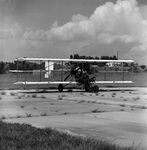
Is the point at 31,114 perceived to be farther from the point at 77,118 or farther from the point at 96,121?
the point at 96,121

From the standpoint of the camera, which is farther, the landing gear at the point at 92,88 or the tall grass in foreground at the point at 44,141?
the landing gear at the point at 92,88

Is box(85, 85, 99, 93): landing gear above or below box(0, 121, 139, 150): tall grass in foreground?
above

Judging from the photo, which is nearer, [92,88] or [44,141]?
[44,141]

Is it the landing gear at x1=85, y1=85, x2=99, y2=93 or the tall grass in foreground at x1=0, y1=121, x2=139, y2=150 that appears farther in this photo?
the landing gear at x1=85, y1=85, x2=99, y2=93

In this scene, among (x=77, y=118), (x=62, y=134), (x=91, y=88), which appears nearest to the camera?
(x=62, y=134)

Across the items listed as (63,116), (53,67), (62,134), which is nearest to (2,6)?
(62,134)

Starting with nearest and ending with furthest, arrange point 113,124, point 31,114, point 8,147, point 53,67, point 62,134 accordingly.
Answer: point 8,147 < point 62,134 < point 113,124 < point 31,114 < point 53,67

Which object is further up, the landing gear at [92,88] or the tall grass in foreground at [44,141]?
the landing gear at [92,88]

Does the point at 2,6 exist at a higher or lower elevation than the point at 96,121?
higher
